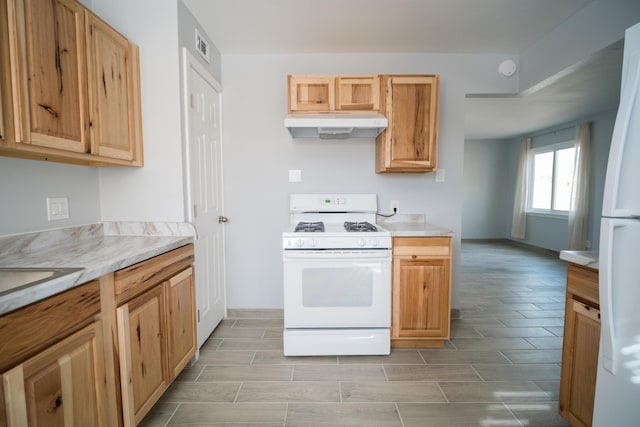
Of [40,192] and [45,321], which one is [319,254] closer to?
[45,321]

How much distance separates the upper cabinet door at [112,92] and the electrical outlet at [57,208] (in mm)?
397

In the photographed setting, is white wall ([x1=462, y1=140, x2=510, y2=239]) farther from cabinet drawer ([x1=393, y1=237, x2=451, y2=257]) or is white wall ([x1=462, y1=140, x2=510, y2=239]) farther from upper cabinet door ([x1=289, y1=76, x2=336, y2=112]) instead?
upper cabinet door ([x1=289, y1=76, x2=336, y2=112])

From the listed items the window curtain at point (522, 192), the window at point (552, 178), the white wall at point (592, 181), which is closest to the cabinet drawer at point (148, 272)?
the white wall at point (592, 181)

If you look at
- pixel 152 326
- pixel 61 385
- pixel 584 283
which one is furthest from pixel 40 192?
pixel 584 283

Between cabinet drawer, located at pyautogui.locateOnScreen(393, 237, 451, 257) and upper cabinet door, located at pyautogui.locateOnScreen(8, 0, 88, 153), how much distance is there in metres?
1.99

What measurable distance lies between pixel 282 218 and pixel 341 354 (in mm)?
1302

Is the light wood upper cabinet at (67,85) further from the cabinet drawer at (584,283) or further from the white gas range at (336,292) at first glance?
the cabinet drawer at (584,283)

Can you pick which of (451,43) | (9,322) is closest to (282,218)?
(9,322)

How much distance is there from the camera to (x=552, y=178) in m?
5.78

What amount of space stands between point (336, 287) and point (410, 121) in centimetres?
147

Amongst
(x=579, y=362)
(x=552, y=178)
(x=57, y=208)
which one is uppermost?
(x=552, y=178)

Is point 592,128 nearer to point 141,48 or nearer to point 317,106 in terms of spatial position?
point 317,106

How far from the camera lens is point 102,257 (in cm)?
124

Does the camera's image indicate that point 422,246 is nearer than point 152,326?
No
